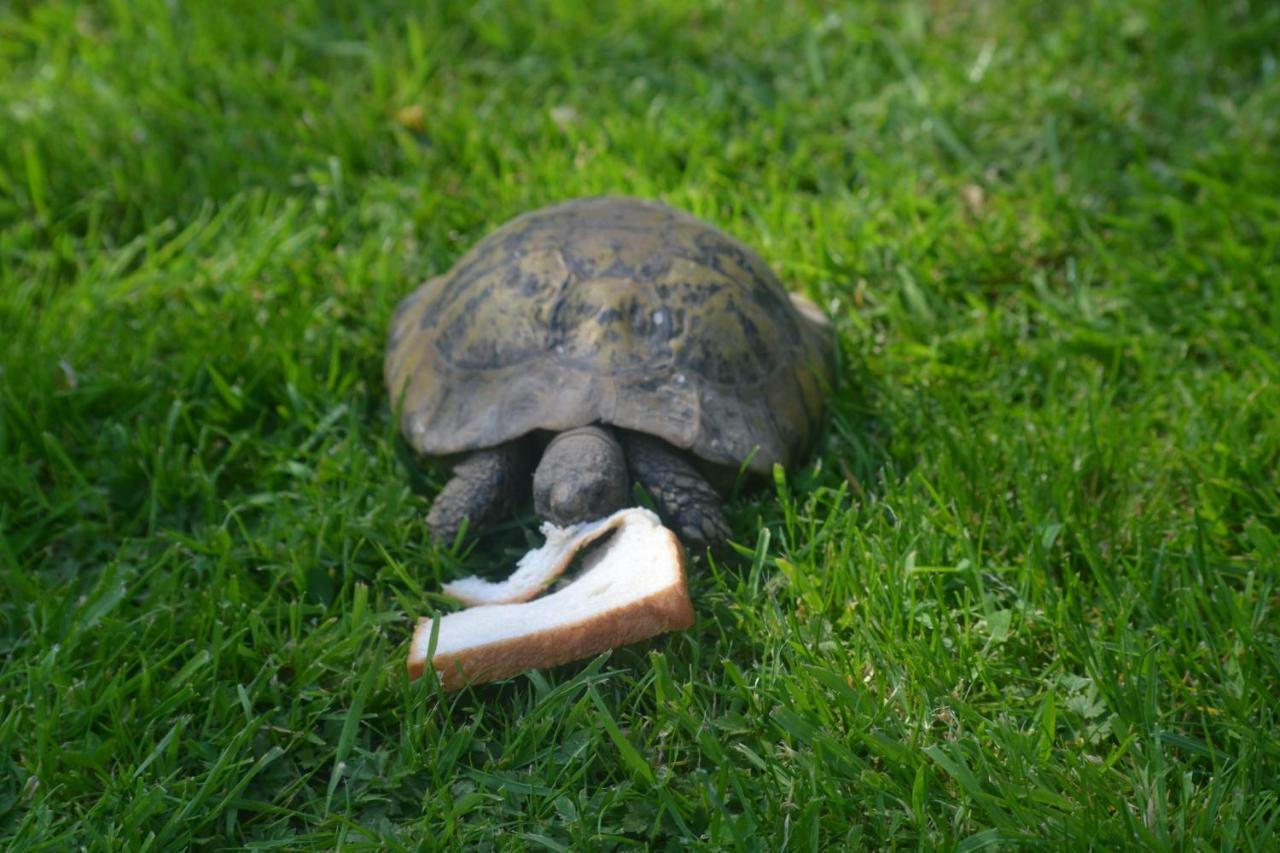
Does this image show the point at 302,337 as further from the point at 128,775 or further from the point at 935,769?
the point at 935,769

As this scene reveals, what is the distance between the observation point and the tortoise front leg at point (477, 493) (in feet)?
10.2

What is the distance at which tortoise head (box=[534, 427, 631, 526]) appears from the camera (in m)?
2.88

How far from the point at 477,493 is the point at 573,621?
1.84 feet

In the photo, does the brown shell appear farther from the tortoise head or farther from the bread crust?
the bread crust

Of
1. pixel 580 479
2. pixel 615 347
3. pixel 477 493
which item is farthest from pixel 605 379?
pixel 477 493

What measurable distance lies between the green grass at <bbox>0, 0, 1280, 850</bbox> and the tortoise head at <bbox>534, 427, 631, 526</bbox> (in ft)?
0.99

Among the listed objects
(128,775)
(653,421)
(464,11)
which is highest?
(464,11)

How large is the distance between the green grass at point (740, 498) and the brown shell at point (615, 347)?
0.77 ft

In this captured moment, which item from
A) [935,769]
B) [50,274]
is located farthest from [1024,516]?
[50,274]

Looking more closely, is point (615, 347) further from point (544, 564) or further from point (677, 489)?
point (544, 564)

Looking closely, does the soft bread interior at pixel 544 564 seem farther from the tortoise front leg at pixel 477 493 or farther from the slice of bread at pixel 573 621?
the tortoise front leg at pixel 477 493

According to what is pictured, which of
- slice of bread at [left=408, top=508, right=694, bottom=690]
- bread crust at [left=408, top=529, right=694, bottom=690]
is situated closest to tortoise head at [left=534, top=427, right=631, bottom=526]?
slice of bread at [left=408, top=508, right=694, bottom=690]

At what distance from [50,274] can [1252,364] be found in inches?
151

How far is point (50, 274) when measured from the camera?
415 cm
